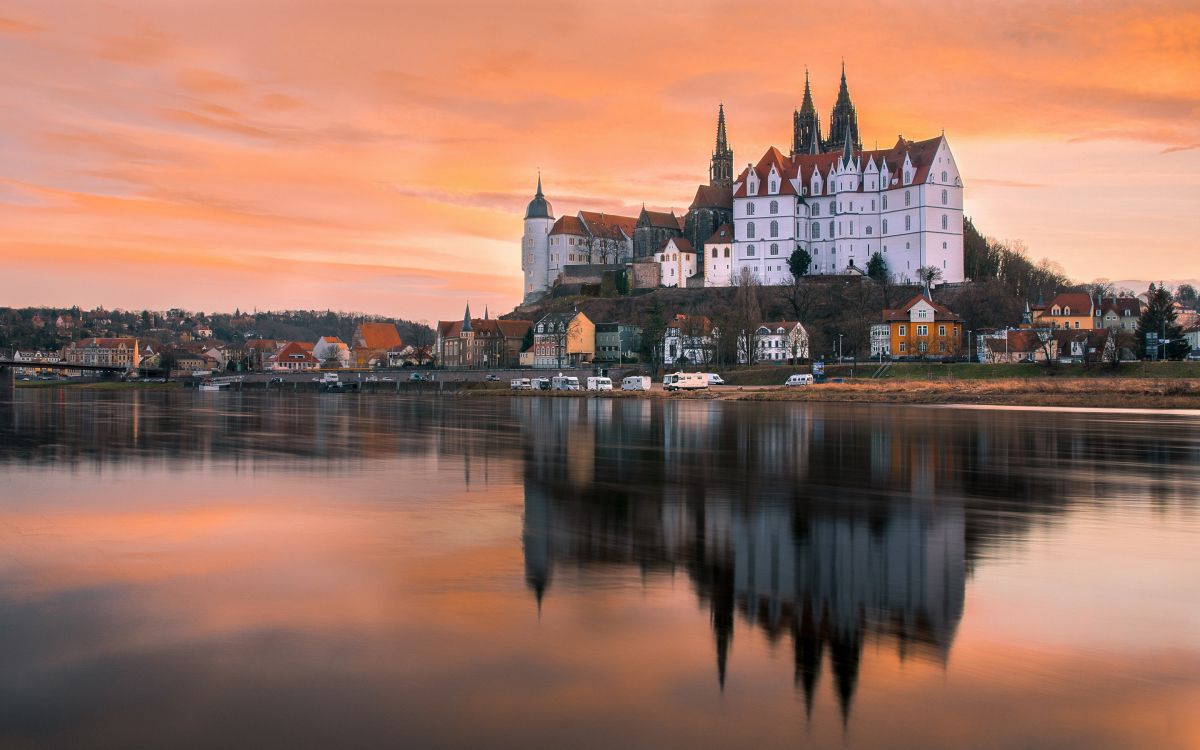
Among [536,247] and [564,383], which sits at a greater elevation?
[536,247]

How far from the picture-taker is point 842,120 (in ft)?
452

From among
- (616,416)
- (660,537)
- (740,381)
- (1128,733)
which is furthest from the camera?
(740,381)

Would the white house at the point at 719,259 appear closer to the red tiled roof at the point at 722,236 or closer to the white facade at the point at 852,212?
the red tiled roof at the point at 722,236

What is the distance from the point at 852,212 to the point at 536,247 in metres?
48.2

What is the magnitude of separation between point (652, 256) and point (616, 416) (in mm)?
83808

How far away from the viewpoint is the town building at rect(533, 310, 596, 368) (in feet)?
370

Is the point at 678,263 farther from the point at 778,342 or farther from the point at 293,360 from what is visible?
the point at 293,360

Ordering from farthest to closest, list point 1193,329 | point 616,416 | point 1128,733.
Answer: point 1193,329 < point 616,416 < point 1128,733

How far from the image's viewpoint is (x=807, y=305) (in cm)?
10600

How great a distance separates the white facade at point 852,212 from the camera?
10638 centimetres

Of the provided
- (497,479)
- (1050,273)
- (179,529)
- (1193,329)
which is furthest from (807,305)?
(179,529)

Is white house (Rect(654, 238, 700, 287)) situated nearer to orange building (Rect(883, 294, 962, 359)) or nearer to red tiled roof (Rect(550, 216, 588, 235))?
red tiled roof (Rect(550, 216, 588, 235))

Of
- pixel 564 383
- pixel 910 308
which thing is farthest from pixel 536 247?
pixel 910 308

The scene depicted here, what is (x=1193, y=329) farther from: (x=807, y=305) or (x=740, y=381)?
(x=740, y=381)
